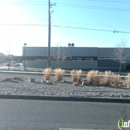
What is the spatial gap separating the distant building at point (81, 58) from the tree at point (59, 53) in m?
0.55

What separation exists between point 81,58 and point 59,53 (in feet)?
21.8

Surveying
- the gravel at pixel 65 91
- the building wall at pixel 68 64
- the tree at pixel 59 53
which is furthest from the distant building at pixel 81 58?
the gravel at pixel 65 91

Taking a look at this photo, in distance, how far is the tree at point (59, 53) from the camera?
51.4 meters

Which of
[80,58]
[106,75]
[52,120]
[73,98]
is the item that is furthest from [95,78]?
[80,58]

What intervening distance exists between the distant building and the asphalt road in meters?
45.3

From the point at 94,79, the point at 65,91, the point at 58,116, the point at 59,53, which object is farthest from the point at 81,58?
the point at 58,116

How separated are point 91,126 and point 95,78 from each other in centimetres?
1002

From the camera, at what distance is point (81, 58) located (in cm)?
5538

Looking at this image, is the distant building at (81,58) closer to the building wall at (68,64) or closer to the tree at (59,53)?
the building wall at (68,64)

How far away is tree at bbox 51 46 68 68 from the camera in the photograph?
51384mm

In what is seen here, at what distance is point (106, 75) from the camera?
54.9ft

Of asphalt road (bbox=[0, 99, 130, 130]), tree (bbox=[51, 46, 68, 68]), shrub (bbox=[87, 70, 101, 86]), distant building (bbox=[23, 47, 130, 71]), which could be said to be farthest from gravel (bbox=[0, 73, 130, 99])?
distant building (bbox=[23, 47, 130, 71])

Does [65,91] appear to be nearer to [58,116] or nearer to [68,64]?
[58,116]

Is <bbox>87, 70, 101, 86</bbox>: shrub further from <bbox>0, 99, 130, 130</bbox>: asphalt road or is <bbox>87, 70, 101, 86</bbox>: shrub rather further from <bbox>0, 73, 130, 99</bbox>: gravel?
<bbox>0, 99, 130, 130</bbox>: asphalt road
